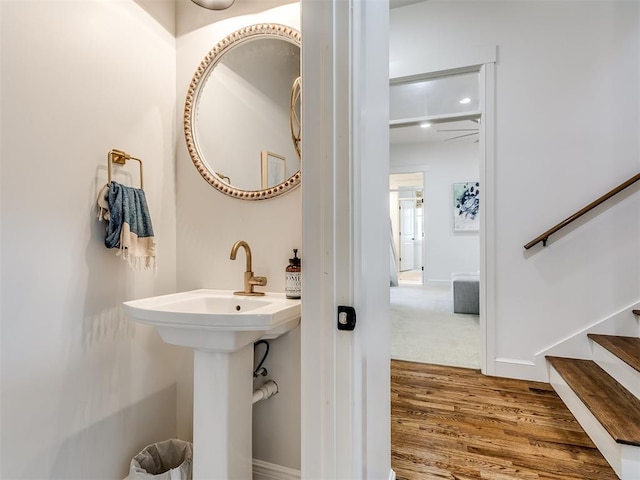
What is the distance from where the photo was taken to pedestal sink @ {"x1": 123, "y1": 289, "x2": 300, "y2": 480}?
1.01 m

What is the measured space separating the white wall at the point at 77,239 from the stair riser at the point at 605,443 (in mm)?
1995

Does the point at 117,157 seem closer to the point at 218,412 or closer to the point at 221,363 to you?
the point at 221,363

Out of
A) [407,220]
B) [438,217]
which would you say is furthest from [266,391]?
[407,220]

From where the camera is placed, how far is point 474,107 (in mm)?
2572

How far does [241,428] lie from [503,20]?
10.1 ft

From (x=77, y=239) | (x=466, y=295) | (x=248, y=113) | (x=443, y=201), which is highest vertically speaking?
(x=443, y=201)

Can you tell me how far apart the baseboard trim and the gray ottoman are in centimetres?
346

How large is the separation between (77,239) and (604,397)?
8.42 ft

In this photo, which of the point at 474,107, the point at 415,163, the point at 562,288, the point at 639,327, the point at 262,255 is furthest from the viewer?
the point at 415,163

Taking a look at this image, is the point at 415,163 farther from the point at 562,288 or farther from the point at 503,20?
the point at 562,288

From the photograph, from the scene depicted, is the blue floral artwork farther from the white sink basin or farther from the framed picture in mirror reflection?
the white sink basin

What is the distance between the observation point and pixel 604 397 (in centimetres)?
171

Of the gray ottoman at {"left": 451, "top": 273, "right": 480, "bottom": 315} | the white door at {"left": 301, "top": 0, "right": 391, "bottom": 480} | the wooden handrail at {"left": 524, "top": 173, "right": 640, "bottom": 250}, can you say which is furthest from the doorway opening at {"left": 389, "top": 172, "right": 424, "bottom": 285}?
the white door at {"left": 301, "top": 0, "right": 391, "bottom": 480}

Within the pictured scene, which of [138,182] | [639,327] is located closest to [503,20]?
[639,327]
